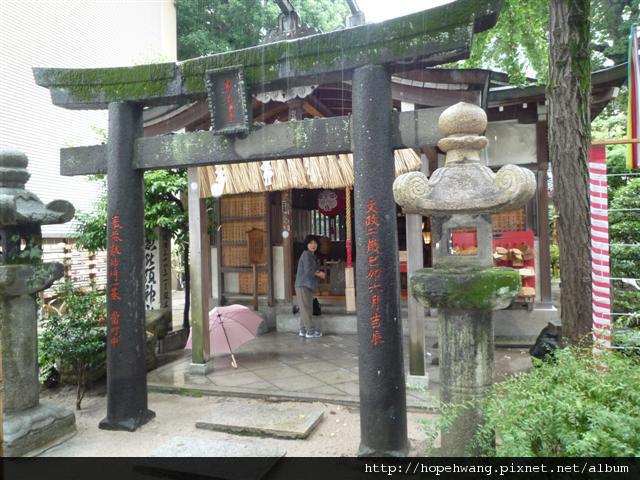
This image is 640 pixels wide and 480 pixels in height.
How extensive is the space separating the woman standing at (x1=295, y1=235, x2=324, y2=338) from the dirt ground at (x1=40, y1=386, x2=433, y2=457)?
12.1 ft

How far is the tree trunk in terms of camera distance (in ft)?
16.8

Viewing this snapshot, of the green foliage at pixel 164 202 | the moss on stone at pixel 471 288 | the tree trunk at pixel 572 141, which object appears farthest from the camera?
the green foliage at pixel 164 202

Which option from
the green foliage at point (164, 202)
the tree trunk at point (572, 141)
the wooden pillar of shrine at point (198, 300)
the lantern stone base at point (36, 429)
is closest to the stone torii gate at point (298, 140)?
the lantern stone base at point (36, 429)

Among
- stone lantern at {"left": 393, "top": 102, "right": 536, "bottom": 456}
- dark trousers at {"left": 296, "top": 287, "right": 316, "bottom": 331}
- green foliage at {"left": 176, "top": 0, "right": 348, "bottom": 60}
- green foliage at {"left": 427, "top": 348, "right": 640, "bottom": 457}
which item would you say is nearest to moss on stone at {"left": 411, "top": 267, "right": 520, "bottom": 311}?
stone lantern at {"left": 393, "top": 102, "right": 536, "bottom": 456}

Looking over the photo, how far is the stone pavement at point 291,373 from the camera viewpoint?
671cm

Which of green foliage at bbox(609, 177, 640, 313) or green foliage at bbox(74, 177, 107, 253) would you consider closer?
green foliage at bbox(609, 177, 640, 313)

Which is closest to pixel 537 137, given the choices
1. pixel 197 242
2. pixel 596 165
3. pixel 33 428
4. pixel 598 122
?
pixel 596 165

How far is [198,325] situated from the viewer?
7.82m

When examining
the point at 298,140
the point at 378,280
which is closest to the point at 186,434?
the point at 378,280

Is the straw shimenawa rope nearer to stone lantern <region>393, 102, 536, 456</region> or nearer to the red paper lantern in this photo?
stone lantern <region>393, 102, 536, 456</region>

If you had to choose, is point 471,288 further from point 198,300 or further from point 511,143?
point 511,143

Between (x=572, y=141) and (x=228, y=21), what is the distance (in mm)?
19185

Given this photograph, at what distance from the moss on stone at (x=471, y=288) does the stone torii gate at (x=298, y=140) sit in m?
0.82

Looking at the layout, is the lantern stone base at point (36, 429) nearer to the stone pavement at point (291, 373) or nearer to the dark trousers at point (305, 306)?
the stone pavement at point (291, 373)
